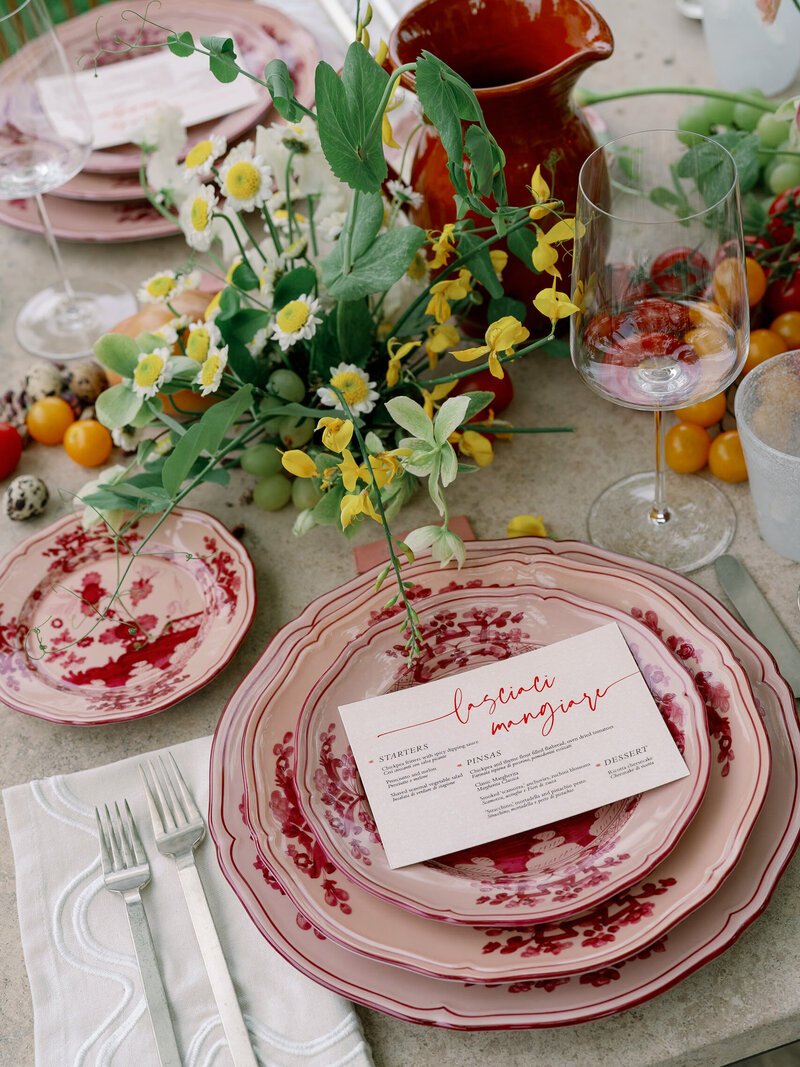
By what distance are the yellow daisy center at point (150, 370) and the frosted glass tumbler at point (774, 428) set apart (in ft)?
1.43

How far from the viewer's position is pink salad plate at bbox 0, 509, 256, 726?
0.77m

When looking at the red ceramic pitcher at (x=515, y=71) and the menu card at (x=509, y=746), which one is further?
the red ceramic pitcher at (x=515, y=71)

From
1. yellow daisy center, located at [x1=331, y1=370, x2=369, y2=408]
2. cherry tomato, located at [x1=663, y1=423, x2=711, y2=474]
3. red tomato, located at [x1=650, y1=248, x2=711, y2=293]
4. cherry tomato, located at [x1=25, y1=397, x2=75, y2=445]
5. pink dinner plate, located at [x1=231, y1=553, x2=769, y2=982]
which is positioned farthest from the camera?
cherry tomato, located at [x1=25, y1=397, x2=75, y2=445]

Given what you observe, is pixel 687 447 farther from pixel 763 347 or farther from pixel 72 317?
pixel 72 317

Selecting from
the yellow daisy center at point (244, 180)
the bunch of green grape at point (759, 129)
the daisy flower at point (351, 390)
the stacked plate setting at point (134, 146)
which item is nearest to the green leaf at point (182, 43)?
the yellow daisy center at point (244, 180)

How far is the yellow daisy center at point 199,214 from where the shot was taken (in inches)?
31.1

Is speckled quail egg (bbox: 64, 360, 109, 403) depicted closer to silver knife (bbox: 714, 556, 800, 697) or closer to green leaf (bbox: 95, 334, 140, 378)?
green leaf (bbox: 95, 334, 140, 378)

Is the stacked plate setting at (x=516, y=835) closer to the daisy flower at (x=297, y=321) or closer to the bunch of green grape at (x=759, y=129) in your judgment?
the daisy flower at (x=297, y=321)

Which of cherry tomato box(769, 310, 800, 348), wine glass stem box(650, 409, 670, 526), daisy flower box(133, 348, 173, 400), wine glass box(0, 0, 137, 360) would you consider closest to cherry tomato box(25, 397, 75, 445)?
wine glass box(0, 0, 137, 360)

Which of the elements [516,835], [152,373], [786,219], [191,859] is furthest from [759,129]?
[191,859]

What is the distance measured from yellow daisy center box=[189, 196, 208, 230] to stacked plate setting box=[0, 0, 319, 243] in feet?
1.09

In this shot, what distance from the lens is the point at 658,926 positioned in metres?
0.54

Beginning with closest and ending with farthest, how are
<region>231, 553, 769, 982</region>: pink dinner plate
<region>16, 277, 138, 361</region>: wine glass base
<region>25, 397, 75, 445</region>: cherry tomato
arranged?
<region>231, 553, 769, 982</region>: pink dinner plate
<region>25, 397, 75, 445</region>: cherry tomato
<region>16, 277, 138, 361</region>: wine glass base

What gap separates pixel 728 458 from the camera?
0.85 meters
